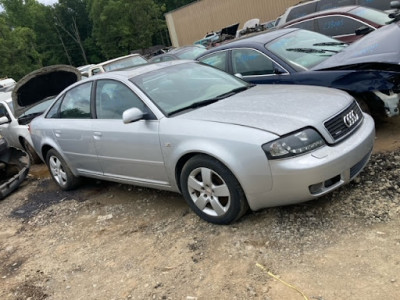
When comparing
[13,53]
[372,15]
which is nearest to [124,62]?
[372,15]

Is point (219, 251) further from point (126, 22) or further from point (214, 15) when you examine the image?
point (126, 22)

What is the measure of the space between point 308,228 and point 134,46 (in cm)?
4421

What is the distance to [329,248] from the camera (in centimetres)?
324

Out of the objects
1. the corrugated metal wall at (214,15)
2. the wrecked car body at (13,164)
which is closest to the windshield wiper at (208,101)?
the wrecked car body at (13,164)

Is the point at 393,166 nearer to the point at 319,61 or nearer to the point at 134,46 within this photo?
the point at 319,61

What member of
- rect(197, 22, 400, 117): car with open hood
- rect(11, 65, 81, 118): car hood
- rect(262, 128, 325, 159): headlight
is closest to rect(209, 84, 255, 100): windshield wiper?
rect(197, 22, 400, 117): car with open hood

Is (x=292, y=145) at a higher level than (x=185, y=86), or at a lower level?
lower

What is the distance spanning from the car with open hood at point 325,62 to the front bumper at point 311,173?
148cm

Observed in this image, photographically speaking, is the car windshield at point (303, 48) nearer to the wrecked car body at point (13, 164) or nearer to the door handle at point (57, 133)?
the door handle at point (57, 133)

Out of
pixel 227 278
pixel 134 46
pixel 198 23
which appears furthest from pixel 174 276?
pixel 134 46

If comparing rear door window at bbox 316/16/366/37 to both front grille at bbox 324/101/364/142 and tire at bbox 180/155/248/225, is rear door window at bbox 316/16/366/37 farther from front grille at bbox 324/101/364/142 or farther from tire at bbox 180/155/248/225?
tire at bbox 180/155/248/225

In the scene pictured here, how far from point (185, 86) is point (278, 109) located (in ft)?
3.94

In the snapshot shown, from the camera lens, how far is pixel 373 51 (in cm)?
511

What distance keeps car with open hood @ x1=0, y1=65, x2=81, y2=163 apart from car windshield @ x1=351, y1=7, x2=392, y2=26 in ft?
18.3
